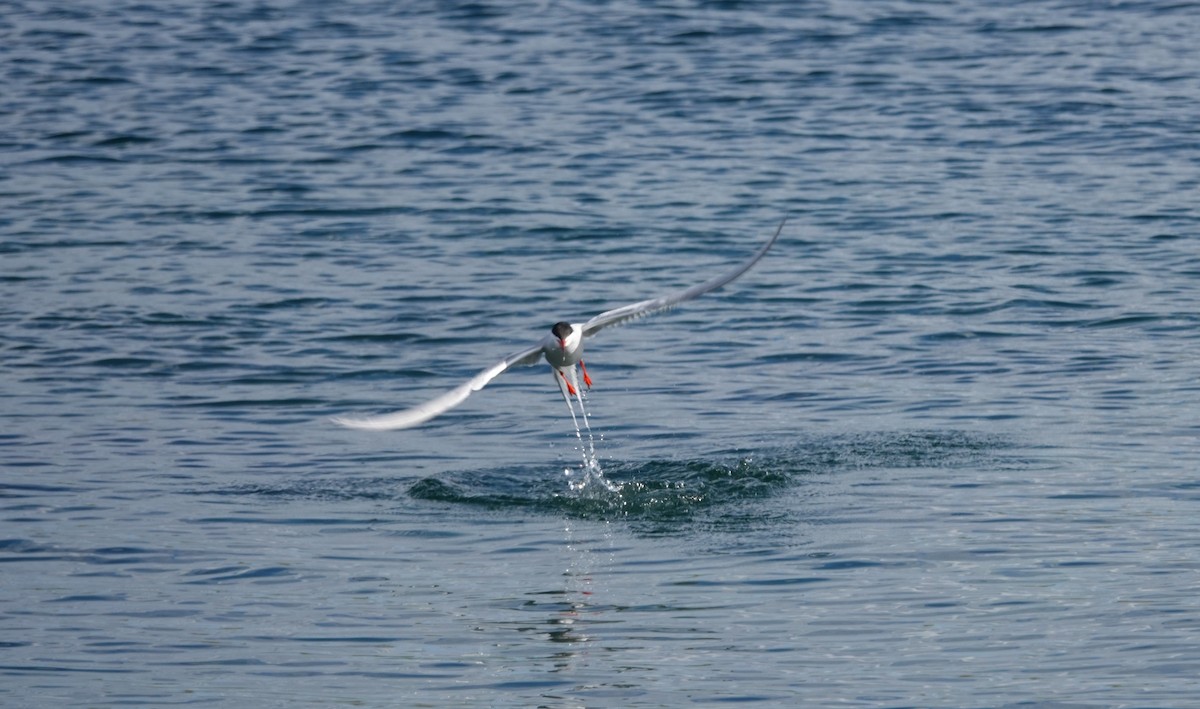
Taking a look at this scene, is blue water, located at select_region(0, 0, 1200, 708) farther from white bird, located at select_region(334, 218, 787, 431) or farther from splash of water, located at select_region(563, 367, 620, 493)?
white bird, located at select_region(334, 218, 787, 431)

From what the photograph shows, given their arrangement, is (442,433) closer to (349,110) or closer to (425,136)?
(425,136)

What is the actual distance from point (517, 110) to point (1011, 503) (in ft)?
61.3

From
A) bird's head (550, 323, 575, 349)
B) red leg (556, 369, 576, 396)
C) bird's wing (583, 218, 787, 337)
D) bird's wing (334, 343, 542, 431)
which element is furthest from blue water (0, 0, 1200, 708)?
bird's wing (583, 218, 787, 337)

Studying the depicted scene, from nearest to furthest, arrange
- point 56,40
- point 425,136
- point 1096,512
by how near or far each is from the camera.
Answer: point 1096,512 → point 425,136 → point 56,40

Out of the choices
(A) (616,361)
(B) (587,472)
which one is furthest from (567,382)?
(A) (616,361)

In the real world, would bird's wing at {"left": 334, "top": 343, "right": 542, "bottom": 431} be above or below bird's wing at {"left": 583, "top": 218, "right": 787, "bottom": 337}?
below

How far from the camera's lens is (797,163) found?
27312 millimetres

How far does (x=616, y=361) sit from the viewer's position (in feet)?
62.3

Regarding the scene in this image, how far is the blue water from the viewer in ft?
36.3

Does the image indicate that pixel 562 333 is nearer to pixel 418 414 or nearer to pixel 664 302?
pixel 664 302

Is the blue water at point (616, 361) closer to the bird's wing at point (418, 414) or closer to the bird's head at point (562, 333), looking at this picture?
the bird's wing at point (418, 414)

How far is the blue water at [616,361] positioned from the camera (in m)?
11.1

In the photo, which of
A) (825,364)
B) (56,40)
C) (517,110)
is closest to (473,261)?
(825,364)

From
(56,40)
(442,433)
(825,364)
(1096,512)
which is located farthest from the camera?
(56,40)
